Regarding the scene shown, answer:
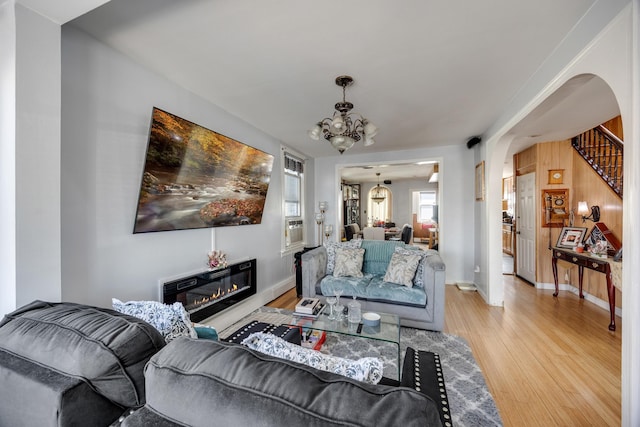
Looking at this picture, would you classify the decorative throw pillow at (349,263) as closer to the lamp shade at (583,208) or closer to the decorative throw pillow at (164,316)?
the decorative throw pillow at (164,316)

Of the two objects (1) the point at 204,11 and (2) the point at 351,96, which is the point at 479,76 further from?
(1) the point at 204,11

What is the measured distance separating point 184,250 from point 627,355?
319cm

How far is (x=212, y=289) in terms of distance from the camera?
112 inches

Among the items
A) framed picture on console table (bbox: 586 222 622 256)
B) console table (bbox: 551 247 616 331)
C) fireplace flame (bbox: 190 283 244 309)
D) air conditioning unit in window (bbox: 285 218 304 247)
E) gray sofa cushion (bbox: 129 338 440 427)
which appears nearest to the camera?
gray sofa cushion (bbox: 129 338 440 427)

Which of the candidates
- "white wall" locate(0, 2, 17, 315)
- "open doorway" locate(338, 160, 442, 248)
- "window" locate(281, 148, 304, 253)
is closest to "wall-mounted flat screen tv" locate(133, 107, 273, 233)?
"white wall" locate(0, 2, 17, 315)

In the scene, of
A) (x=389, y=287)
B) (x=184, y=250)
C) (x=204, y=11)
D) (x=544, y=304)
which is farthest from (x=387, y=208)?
(x=204, y=11)

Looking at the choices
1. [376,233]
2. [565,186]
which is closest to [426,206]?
[376,233]

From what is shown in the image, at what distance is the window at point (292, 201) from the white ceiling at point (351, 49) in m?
1.53

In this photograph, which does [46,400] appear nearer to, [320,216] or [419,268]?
[419,268]

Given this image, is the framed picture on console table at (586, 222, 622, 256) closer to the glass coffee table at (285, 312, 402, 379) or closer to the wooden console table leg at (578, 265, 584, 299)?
the wooden console table leg at (578, 265, 584, 299)

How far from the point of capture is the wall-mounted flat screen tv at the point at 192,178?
2104mm

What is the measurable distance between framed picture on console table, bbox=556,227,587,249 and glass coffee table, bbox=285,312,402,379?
10.9 ft

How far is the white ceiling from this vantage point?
1579mm

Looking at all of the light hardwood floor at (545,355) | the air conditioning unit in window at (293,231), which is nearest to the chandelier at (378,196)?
the air conditioning unit in window at (293,231)
